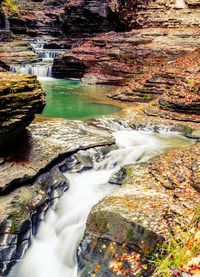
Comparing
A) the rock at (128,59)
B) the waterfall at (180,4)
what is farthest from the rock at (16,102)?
the waterfall at (180,4)

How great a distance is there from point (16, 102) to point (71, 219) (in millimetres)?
3372

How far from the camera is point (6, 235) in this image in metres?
6.54

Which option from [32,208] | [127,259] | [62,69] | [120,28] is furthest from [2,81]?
[120,28]

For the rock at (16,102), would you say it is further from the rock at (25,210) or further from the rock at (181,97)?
the rock at (181,97)

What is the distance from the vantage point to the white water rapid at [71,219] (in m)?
6.47

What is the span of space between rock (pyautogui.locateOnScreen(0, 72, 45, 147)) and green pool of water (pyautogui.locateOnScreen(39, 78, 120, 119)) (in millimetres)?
5497

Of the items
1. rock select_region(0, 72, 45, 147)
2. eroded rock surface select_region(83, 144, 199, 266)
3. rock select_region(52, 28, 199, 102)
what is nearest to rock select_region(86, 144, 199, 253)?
eroded rock surface select_region(83, 144, 199, 266)

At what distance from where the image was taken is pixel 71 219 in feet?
24.8

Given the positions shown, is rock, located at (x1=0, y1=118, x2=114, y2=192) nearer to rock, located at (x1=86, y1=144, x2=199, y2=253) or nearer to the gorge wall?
rock, located at (x1=86, y1=144, x2=199, y2=253)

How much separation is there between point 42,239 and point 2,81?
13.8ft

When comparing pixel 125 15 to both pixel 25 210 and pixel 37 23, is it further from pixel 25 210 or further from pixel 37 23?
pixel 25 210

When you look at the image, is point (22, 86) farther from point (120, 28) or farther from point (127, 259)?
point (120, 28)

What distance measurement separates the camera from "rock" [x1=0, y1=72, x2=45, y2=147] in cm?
799

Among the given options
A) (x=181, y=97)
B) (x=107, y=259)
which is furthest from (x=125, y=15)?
(x=107, y=259)
